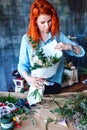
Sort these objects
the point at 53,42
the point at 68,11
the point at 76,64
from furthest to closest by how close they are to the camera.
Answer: the point at 76,64 < the point at 68,11 < the point at 53,42

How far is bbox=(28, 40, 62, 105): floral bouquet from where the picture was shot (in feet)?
4.77

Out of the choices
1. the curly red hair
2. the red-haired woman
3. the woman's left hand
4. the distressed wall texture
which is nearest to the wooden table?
the red-haired woman

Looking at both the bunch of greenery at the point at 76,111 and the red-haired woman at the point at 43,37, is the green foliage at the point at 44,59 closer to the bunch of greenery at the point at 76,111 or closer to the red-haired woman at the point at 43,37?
the red-haired woman at the point at 43,37

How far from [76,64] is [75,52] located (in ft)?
6.45

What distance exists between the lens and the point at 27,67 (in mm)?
1649

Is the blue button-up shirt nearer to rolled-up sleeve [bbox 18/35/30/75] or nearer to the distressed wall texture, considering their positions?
rolled-up sleeve [bbox 18/35/30/75]

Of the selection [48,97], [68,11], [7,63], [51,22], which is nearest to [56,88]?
[48,97]

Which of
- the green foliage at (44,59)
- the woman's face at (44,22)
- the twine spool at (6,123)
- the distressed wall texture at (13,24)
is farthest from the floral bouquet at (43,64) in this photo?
the distressed wall texture at (13,24)

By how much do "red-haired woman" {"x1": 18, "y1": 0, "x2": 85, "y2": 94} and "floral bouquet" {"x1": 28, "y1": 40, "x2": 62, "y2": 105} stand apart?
4 cm

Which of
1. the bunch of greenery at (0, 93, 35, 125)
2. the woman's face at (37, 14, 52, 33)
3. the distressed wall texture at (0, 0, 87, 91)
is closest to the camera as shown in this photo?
the bunch of greenery at (0, 93, 35, 125)

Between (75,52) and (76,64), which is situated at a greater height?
(75,52)

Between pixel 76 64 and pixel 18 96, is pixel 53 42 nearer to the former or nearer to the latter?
pixel 18 96

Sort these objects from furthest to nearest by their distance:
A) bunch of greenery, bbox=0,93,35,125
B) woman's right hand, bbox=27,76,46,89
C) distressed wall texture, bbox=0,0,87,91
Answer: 1. distressed wall texture, bbox=0,0,87,91
2. woman's right hand, bbox=27,76,46,89
3. bunch of greenery, bbox=0,93,35,125

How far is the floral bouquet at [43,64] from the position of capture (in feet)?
4.77
